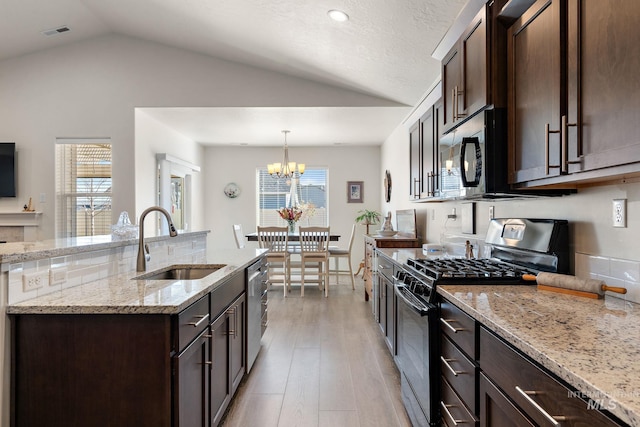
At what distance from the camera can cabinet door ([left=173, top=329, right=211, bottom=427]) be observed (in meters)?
1.43

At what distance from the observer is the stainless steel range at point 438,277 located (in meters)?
1.75

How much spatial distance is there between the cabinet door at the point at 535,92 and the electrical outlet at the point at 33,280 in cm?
202

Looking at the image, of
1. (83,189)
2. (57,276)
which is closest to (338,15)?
(57,276)

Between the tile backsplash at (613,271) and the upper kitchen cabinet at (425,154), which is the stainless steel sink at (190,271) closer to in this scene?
the upper kitchen cabinet at (425,154)

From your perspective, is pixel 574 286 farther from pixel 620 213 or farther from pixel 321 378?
pixel 321 378

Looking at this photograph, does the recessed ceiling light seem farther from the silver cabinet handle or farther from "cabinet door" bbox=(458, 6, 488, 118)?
the silver cabinet handle

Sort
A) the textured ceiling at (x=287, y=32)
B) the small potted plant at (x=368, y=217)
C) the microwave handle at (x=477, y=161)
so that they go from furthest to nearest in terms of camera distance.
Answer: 1. the small potted plant at (x=368, y=217)
2. the textured ceiling at (x=287, y=32)
3. the microwave handle at (x=477, y=161)

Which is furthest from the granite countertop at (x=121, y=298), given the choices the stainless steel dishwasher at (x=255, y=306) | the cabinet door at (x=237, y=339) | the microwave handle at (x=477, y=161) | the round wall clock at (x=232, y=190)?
the round wall clock at (x=232, y=190)

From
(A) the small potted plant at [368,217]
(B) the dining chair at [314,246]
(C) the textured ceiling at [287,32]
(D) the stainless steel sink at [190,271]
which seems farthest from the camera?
(A) the small potted plant at [368,217]

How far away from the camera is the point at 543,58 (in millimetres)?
1438

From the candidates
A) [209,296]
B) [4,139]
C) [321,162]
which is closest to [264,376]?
A: [209,296]

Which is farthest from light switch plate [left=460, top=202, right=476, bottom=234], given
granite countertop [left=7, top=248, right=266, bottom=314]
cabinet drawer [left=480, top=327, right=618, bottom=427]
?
granite countertop [left=7, top=248, right=266, bottom=314]

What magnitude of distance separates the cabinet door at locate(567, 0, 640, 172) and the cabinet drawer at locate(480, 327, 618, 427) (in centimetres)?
61

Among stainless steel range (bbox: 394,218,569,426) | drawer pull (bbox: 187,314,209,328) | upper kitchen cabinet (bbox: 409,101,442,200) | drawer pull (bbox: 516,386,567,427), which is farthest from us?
upper kitchen cabinet (bbox: 409,101,442,200)
